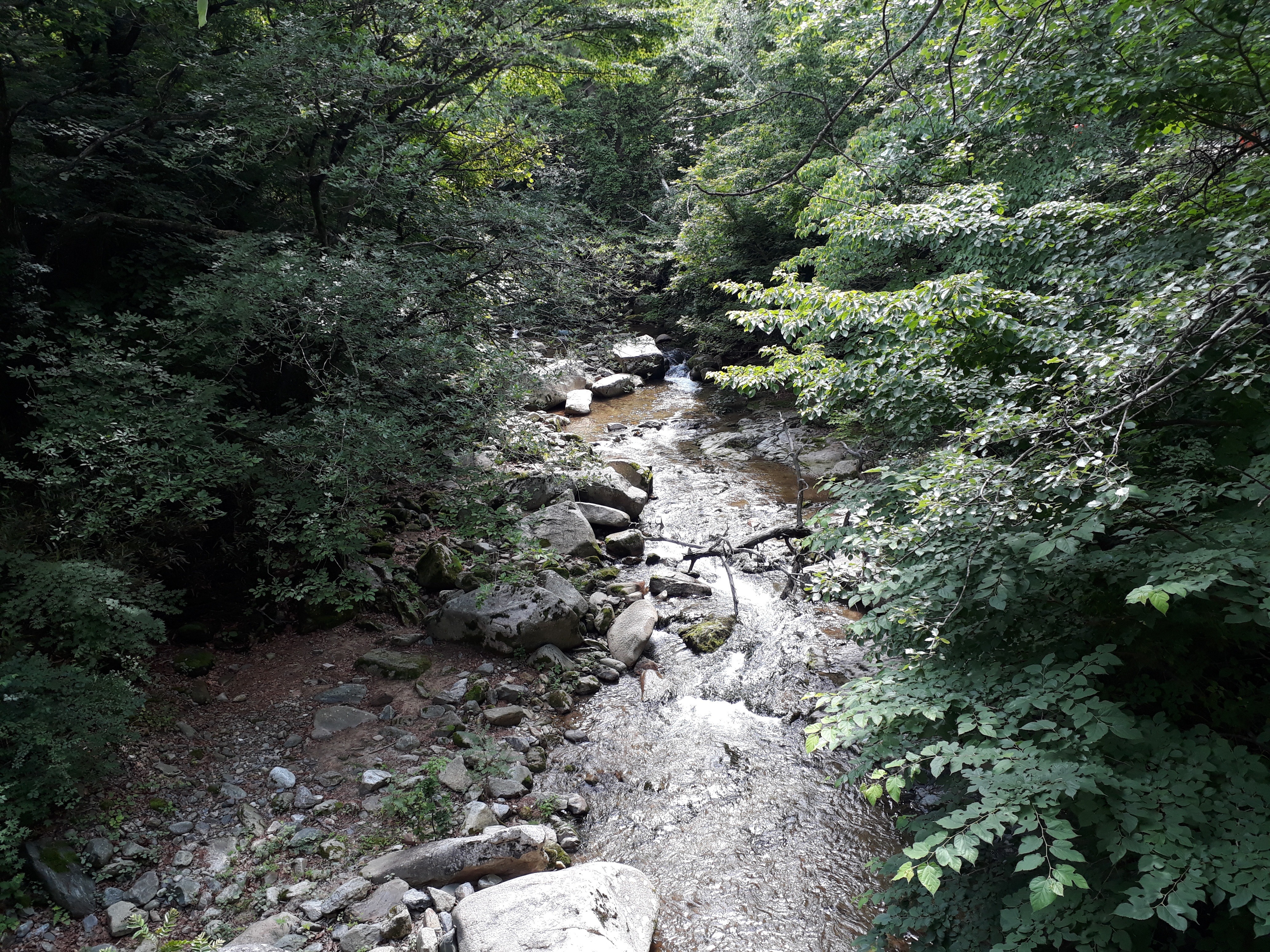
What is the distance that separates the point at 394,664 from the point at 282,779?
1.46 metres

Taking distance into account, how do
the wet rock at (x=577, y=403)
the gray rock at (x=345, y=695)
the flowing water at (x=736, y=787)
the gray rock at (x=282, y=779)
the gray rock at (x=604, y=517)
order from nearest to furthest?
the flowing water at (x=736, y=787)
the gray rock at (x=282, y=779)
the gray rock at (x=345, y=695)
the gray rock at (x=604, y=517)
the wet rock at (x=577, y=403)

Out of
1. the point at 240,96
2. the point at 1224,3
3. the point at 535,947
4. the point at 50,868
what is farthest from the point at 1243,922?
the point at 240,96

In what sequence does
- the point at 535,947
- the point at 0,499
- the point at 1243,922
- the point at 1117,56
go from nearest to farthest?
the point at 1243,922 → the point at 535,947 → the point at 1117,56 → the point at 0,499

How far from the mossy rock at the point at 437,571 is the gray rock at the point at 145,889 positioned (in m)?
3.55

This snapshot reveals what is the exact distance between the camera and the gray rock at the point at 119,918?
129 inches

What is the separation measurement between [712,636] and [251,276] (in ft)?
17.6

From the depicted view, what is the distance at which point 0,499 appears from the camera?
4.57 metres

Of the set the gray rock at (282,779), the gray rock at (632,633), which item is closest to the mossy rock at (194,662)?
the gray rock at (282,779)

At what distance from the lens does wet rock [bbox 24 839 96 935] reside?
10.9 feet

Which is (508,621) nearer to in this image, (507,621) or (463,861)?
(507,621)

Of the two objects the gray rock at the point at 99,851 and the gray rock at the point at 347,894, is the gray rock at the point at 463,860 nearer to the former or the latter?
the gray rock at the point at 347,894

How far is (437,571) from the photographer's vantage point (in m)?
6.95

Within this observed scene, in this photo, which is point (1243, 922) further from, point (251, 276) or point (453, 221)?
point (453, 221)

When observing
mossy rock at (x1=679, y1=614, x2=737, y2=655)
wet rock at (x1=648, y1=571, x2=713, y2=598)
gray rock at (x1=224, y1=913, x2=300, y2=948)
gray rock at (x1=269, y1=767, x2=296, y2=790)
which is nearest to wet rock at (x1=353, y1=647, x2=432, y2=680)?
gray rock at (x1=269, y1=767, x2=296, y2=790)
